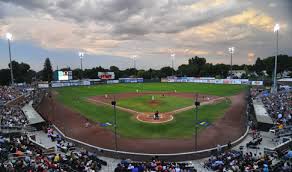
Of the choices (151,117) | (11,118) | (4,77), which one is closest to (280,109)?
(151,117)

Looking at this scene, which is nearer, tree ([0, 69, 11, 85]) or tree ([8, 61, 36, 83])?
tree ([0, 69, 11, 85])

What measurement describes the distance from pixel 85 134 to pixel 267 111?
86.5 ft

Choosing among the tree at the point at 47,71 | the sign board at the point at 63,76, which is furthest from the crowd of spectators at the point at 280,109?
the tree at the point at 47,71

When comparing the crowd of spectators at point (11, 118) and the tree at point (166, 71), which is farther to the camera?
the tree at point (166, 71)

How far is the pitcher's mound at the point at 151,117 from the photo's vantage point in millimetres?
30492

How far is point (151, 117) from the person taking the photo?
107ft

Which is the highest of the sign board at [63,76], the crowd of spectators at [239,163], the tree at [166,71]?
the tree at [166,71]

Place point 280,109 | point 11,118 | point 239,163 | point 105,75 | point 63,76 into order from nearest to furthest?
point 239,163, point 11,118, point 280,109, point 63,76, point 105,75

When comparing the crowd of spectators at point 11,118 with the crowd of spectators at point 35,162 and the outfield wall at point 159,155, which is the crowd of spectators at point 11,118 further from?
the outfield wall at point 159,155

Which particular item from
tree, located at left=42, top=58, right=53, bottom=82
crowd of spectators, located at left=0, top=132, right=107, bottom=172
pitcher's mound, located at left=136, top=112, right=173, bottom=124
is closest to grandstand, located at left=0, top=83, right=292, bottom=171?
crowd of spectators, located at left=0, top=132, right=107, bottom=172

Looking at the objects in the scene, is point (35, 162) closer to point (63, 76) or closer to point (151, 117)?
point (151, 117)

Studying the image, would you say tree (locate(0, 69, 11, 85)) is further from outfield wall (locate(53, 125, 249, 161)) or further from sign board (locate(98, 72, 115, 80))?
outfield wall (locate(53, 125, 249, 161))

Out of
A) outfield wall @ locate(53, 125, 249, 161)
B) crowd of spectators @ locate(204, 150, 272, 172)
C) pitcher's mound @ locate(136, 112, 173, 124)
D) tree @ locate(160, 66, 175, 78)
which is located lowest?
outfield wall @ locate(53, 125, 249, 161)

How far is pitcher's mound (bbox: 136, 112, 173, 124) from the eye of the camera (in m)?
30.5
